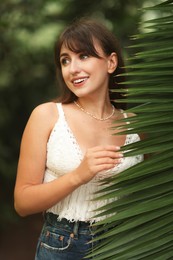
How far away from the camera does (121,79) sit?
2.07 metres

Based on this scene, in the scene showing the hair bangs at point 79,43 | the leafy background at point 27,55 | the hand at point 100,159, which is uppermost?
the leafy background at point 27,55

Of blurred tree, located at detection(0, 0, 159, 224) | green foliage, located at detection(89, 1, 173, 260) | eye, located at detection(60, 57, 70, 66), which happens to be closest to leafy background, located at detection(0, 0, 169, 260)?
blurred tree, located at detection(0, 0, 159, 224)

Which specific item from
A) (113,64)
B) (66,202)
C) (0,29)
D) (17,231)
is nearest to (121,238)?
(66,202)

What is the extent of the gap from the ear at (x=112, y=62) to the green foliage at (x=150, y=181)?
2.01 feet

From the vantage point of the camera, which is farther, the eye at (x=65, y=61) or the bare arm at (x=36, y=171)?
the eye at (x=65, y=61)

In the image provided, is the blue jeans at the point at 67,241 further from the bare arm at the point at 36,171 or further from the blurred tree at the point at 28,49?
the blurred tree at the point at 28,49

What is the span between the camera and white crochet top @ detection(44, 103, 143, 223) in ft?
5.73

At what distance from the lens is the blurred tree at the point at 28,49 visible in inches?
144

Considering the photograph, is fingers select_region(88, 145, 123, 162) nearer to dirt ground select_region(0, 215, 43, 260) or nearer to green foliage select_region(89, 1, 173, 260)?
green foliage select_region(89, 1, 173, 260)

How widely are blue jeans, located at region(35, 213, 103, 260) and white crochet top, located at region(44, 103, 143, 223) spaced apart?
0.08 ft

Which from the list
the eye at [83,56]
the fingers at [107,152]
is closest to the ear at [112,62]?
the eye at [83,56]

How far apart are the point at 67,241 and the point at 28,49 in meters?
2.62

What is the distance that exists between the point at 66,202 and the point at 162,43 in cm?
69

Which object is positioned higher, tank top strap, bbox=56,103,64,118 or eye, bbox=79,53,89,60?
eye, bbox=79,53,89,60
